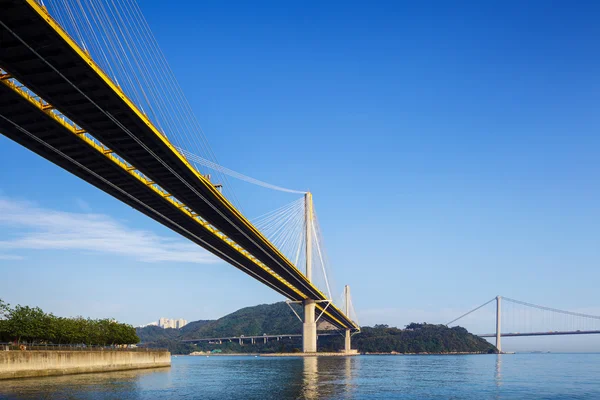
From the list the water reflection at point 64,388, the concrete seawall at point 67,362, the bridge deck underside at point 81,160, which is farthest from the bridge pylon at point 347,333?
the water reflection at point 64,388

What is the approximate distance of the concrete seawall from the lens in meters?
41.3

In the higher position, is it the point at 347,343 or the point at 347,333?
the point at 347,333

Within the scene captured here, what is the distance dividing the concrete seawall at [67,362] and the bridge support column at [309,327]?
4598 cm

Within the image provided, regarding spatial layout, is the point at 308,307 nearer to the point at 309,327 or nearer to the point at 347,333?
the point at 309,327

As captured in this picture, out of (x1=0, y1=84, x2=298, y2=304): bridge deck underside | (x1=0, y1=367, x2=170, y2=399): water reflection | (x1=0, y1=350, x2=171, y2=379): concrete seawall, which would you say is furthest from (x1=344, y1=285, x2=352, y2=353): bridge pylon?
(x1=0, y1=367, x2=170, y2=399): water reflection

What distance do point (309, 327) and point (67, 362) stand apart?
70.5 m

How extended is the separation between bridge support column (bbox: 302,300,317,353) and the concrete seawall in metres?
46.0

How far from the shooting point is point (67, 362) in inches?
1965

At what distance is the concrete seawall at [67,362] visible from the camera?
4134cm

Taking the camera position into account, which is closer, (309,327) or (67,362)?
(67,362)

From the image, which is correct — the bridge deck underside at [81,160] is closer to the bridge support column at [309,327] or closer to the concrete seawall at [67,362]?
the concrete seawall at [67,362]

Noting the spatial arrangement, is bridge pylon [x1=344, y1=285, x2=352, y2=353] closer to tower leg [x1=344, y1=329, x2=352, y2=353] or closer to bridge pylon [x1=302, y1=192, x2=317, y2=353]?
tower leg [x1=344, y1=329, x2=352, y2=353]

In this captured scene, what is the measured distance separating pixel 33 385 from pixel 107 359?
21.9 m

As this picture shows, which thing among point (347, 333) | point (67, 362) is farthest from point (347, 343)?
point (67, 362)
